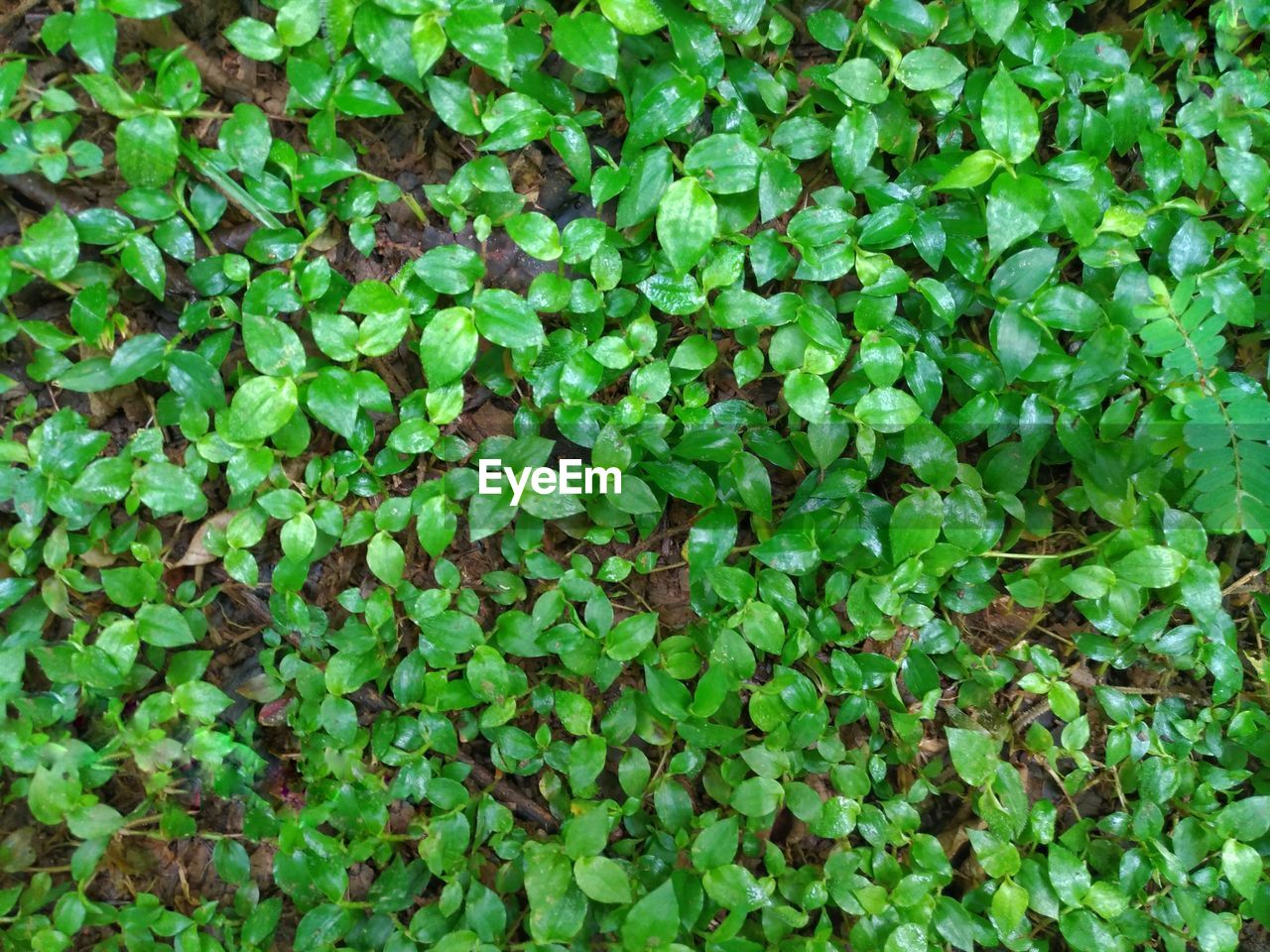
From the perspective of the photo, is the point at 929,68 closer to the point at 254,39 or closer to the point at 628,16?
the point at 628,16

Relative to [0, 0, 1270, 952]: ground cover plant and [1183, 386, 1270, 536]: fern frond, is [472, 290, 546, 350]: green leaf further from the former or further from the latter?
[1183, 386, 1270, 536]: fern frond

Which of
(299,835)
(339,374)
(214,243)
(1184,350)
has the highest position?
(1184,350)

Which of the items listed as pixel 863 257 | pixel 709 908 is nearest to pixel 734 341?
pixel 863 257

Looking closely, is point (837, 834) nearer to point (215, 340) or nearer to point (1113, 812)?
point (1113, 812)

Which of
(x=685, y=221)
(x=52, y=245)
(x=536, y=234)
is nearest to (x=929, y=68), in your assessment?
(x=685, y=221)

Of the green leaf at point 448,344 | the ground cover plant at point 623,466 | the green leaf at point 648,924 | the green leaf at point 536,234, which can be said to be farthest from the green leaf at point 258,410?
the green leaf at point 648,924

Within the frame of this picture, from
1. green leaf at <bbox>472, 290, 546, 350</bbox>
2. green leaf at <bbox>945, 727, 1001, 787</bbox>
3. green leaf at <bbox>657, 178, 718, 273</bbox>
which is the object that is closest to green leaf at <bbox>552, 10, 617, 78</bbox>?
green leaf at <bbox>657, 178, 718, 273</bbox>

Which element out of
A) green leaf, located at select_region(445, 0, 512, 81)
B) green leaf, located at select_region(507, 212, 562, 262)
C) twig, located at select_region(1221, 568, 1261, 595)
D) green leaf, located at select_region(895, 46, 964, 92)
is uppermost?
green leaf, located at select_region(895, 46, 964, 92)

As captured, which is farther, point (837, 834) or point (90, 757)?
point (837, 834)
